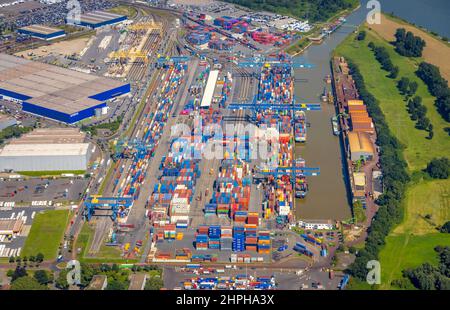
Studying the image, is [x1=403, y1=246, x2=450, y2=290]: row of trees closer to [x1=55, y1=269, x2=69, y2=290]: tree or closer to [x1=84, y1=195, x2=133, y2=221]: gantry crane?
[x1=84, y1=195, x2=133, y2=221]: gantry crane

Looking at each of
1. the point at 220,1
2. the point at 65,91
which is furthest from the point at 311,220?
the point at 220,1

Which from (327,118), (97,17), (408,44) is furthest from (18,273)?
(97,17)

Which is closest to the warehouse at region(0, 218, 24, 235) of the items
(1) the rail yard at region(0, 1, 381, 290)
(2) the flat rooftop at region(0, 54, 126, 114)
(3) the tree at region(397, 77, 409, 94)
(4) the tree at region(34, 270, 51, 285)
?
(1) the rail yard at region(0, 1, 381, 290)

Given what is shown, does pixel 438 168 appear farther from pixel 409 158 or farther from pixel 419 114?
pixel 419 114

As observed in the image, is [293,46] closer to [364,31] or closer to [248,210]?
[364,31]

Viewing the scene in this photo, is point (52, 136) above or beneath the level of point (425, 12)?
beneath

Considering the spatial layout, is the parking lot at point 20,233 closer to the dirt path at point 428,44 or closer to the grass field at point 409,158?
the grass field at point 409,158

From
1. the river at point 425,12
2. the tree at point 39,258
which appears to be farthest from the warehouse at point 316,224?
the river at point 425,12
